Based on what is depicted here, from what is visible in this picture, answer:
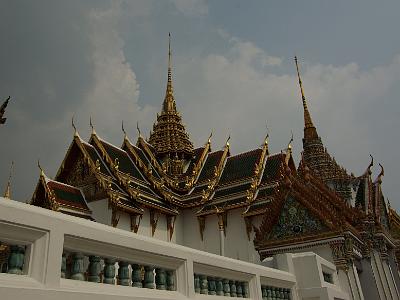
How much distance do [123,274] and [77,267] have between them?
1.41 feet

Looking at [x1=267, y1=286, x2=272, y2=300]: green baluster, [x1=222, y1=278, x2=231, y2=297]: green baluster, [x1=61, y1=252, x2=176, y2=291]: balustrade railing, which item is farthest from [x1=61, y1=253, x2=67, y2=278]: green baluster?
[x1=267, y1=286, x2=272, y2=300]: green baluster

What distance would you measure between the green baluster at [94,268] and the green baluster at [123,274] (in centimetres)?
22

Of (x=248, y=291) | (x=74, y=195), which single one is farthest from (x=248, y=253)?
(x=248, y=291)

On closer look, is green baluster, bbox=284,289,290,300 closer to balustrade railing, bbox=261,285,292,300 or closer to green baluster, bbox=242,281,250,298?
balustrade railing, bbox=261,285,292,300

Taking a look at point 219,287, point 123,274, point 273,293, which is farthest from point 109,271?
point 273,293

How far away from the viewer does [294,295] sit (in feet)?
18.6

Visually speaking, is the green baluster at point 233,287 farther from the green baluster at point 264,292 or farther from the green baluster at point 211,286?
the green baluster at point 264,292

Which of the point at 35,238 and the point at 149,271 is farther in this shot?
the point at 149,271

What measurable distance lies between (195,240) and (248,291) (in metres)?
16.4

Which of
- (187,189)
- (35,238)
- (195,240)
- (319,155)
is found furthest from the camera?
(187,189)

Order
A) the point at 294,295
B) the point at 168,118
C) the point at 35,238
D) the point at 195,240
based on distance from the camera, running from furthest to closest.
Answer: the point at 168,118 < the point at 195,240 < the point at 294,295 < the point at 35,238

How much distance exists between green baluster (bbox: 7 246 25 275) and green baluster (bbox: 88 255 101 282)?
0.51m

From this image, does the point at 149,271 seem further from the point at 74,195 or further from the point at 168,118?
the point at 168,118

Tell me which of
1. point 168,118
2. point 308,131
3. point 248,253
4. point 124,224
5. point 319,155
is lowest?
point 248,253
